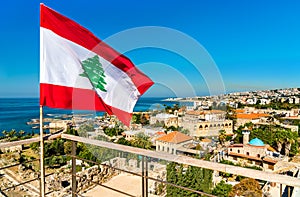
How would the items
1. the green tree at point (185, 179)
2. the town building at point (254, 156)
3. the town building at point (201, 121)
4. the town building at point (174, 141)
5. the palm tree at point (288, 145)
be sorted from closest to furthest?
the town building at point (201, 121), the green tree at point (185, 179), the town building at point (174, 141), the town building at point (254, 156), the palm tree at point (288, 145)

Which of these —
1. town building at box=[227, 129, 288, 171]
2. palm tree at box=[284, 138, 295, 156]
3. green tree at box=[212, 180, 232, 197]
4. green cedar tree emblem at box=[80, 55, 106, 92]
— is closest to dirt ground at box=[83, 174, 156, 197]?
green tree at box=[212, 180, 232, 197]

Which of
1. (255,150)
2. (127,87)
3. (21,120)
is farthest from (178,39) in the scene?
(21,120)

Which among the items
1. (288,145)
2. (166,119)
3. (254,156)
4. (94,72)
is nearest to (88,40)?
(94,72)

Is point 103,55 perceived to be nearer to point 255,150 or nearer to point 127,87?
point 127,87

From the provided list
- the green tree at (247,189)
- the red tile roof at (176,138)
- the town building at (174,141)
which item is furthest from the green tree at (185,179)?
the green tree at (247,189)

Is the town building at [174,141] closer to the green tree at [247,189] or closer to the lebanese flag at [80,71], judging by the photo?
the green tree at [247,189]

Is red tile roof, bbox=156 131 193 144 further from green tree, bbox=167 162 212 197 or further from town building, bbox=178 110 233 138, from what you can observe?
green tree, bbox=167 162 212 197

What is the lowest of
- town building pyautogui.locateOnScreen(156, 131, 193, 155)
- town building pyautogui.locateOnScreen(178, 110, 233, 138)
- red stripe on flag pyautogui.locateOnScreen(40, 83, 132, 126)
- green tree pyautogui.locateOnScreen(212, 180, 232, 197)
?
green tree pyautogui.locateOnScreen(212, 180, 232, 197)
